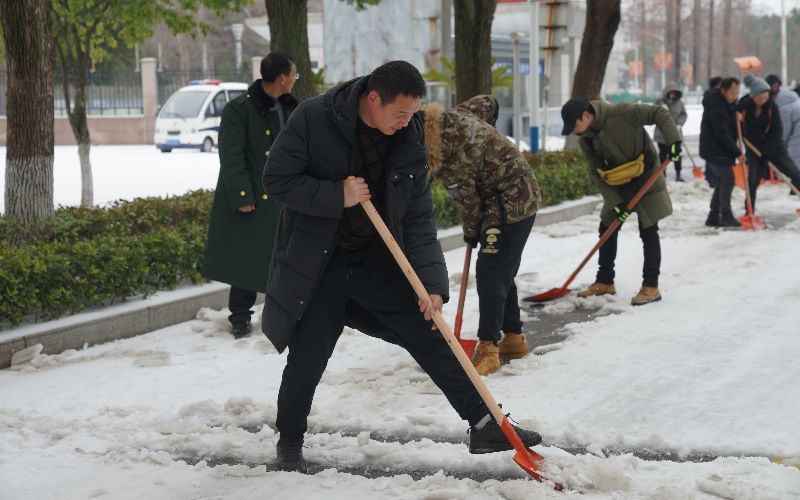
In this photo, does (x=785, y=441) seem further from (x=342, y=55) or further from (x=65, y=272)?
(x=342, y=55)

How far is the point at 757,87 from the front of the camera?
11906 mm

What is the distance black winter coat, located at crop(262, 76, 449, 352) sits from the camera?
12.0ft

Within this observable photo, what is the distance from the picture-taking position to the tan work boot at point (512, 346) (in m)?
5.92

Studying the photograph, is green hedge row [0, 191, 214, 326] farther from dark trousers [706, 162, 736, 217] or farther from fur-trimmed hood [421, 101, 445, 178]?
dark trousers [706, 162, 736, 217]

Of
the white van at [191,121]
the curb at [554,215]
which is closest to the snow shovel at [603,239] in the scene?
the curb at [554,215]

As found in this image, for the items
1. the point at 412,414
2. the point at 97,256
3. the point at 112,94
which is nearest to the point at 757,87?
the point at 97,256

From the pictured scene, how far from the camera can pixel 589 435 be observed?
439 cm

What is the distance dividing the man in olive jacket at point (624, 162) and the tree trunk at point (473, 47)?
4.96 metres

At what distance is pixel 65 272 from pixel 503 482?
3.66 m

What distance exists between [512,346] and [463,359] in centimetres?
214

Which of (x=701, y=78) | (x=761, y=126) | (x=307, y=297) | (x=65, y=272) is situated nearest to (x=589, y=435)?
(x=307, y=297)

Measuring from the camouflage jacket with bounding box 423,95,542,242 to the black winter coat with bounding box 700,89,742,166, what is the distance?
644cm

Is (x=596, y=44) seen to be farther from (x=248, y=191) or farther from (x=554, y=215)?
(x=248, y=191)

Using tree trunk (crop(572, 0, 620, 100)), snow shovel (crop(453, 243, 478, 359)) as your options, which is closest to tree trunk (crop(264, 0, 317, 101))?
snow shovel (crop(453, 243, 478, 359))
